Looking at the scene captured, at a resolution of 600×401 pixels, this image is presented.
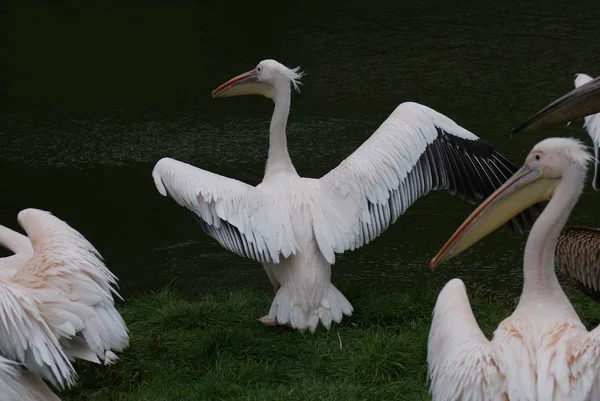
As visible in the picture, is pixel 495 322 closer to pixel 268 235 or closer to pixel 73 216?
pixel 268 235

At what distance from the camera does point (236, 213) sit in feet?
13.5

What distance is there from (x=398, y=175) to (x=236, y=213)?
778 millimetres

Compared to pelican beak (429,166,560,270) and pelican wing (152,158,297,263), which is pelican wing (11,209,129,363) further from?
pelican beak (429,166,560,270)

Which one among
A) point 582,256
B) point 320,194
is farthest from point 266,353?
point 582,256

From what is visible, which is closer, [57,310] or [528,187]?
[528,187]

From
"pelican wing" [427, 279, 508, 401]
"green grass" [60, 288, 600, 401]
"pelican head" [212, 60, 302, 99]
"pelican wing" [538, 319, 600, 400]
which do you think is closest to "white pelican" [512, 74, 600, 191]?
"pelican wing" [427, 279, 508, 401]

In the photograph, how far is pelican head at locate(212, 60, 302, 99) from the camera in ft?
15.2

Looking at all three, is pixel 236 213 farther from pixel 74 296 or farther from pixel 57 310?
pixel 57 310

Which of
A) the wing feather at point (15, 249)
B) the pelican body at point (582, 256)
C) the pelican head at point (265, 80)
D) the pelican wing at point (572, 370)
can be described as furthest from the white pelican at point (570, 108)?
the wing feather at point (15, 249)

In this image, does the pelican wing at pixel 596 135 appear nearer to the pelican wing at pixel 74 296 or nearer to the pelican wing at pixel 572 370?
the pelican wing at pixel 572 370

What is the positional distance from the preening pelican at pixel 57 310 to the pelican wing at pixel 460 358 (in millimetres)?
1199

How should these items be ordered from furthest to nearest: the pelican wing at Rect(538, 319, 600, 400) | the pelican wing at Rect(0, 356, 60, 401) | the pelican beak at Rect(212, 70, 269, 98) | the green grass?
the pelican beak at Rect(212, 70, 269, 98) < the green grass < the pelican wing at Rect(0, 356, 60, 401) < the pelican wing at Rect(538, 319, 600, 400)

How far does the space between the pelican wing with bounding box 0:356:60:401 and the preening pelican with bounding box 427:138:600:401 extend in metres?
1.29

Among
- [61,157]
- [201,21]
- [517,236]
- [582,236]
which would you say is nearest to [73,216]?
[61,157]
